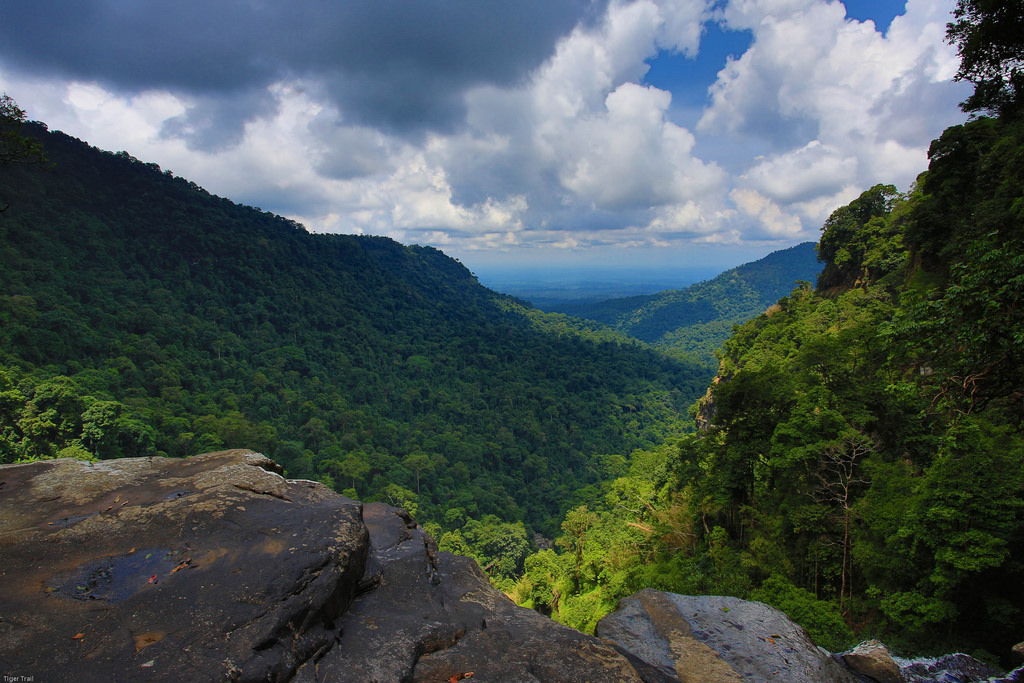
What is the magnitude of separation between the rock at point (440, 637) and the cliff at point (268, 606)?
0.07ft

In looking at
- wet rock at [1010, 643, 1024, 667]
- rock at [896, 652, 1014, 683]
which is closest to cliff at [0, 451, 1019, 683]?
rock at [896, 652, 1014, 683]

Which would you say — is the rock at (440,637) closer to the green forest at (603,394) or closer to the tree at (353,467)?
the green forest at (603,394)

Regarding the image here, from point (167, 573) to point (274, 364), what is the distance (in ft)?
262

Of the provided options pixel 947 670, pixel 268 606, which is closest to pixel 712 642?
pixel 947 670

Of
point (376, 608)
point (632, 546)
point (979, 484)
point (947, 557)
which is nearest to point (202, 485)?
point (376, 608)

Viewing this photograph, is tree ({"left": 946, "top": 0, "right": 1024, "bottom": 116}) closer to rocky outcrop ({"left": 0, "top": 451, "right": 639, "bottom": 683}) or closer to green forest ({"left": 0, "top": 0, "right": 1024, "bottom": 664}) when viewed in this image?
green forest ({"left": 0, "top": 0, "right": 1024, "bottom": 664})

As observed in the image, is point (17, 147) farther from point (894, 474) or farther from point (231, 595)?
point (894, 474)

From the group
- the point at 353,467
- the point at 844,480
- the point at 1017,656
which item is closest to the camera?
the point at 1017,656

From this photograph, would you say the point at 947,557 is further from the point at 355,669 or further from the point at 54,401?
the point at 54,401

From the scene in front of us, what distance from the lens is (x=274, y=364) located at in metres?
75.2

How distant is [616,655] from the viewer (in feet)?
18.3

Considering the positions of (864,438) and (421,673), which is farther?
(864,438)

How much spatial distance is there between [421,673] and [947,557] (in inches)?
380

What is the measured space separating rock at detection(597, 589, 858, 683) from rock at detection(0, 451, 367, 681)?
184 inches
